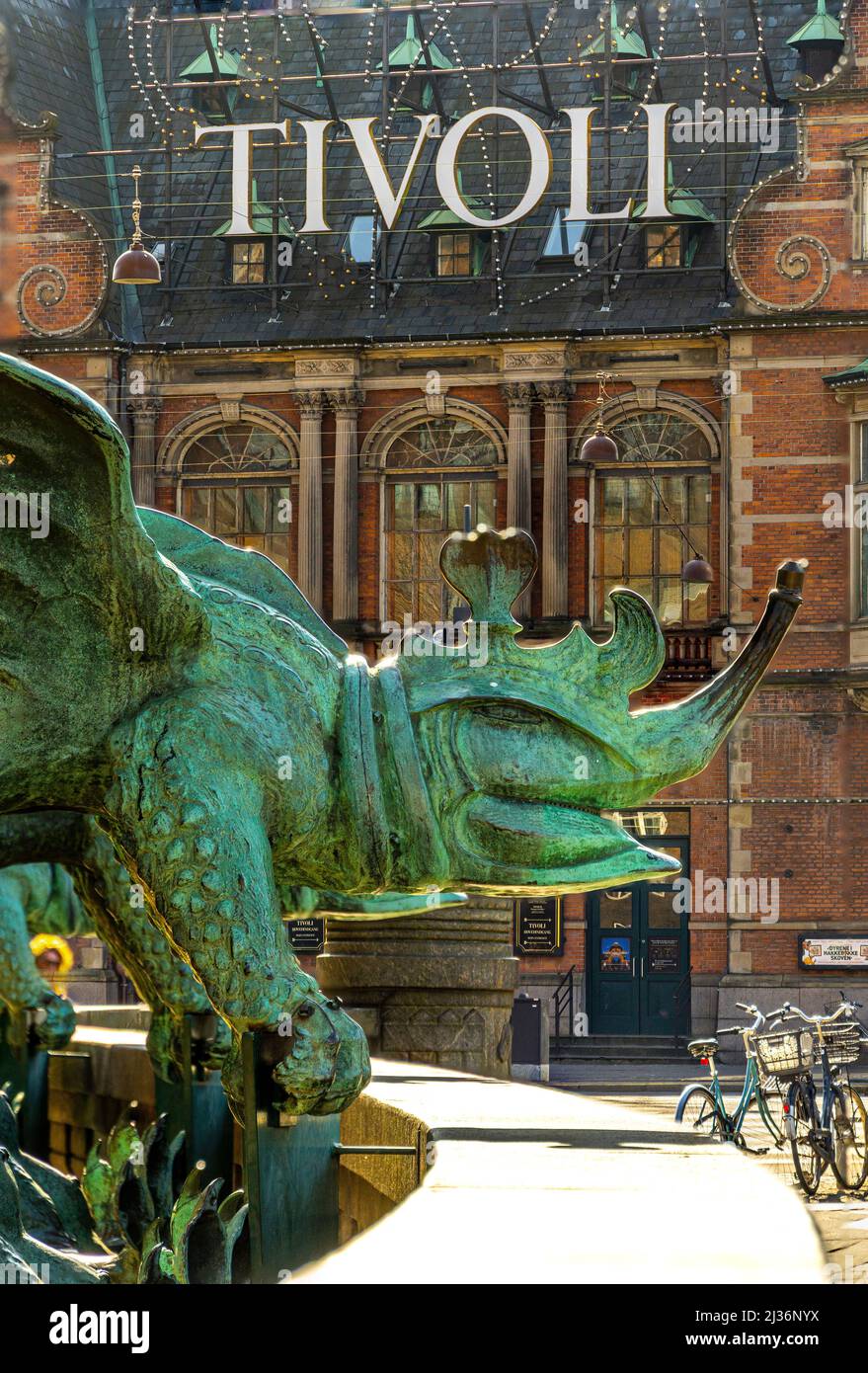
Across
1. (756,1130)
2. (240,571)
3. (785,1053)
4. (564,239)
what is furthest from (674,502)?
(240,571)

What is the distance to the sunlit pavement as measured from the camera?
9219mm

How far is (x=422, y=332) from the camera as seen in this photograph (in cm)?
2859

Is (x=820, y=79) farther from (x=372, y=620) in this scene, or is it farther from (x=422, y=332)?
(x=372, y=620)

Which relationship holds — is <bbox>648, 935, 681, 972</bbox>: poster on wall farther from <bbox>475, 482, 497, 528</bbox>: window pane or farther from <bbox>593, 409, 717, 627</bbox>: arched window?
<bbox>475, 482, 497, 528</bbox>: window pane

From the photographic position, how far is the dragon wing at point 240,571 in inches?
152

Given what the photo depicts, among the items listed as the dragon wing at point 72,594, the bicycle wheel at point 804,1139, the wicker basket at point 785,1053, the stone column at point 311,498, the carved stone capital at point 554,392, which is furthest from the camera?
the stone column at point 311,498

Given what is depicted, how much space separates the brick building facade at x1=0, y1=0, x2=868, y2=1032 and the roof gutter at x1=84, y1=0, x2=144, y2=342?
0.08m

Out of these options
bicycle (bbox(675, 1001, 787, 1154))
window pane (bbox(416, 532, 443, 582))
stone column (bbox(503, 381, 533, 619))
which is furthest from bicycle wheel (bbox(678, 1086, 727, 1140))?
window pane (bbox(416, 532, 443, 582))

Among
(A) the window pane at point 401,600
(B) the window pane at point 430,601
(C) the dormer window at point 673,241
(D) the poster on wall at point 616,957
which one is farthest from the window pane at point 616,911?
(C) the dormer window at point 673,241

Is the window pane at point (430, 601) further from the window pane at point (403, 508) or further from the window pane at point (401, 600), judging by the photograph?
the window pane at point (403, 508)

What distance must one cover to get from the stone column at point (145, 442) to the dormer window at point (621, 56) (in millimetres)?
6656

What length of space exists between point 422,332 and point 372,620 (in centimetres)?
358
